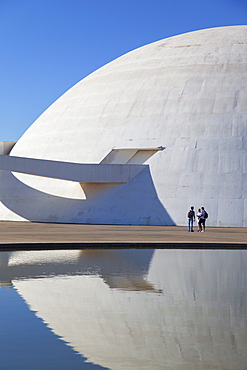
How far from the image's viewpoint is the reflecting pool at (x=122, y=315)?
5.53 meters

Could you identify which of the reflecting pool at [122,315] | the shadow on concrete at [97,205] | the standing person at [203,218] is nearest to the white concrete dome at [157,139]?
the shadow on concrete at [97,205]

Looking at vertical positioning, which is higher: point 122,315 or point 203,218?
point 203,218

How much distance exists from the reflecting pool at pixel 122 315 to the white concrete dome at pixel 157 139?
51.1 feet

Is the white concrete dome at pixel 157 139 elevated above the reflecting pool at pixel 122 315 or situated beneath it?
elevated above

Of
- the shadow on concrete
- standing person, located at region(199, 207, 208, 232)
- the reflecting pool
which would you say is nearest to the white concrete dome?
the shadow on concrete

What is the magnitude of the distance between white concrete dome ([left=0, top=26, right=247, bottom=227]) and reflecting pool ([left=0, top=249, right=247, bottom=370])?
51.1 ft

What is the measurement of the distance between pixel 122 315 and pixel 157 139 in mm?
22423

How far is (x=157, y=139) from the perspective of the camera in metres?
29.3

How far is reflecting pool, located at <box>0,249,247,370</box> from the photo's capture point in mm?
5531

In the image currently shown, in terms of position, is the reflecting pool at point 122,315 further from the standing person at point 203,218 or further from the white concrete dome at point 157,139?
the white concrete dome at point 157,139

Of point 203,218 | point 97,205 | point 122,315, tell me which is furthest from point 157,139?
point 122,315

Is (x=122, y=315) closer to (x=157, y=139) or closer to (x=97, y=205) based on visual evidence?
(x=97, y=205)

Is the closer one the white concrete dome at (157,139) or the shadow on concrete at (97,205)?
the white concrete dome at (157,139)

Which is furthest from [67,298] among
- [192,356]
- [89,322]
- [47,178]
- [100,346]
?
[47,178]
